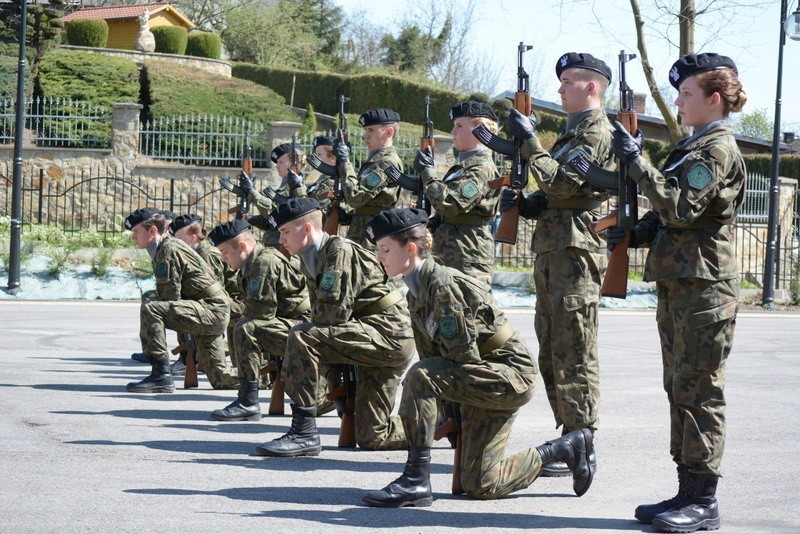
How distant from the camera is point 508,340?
6504 millimetres

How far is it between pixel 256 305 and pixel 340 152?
2589 millimetres

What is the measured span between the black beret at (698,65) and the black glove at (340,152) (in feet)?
18.0

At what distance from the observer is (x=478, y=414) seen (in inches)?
251

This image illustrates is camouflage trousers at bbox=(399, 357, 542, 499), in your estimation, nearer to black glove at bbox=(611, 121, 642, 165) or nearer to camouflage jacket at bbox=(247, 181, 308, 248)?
black glove at bbox=(611, 121, 642, 165)

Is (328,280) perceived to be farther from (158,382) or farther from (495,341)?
(158,382)

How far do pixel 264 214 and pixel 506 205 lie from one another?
22.5 ft

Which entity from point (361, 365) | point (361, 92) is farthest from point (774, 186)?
point (361, 92)

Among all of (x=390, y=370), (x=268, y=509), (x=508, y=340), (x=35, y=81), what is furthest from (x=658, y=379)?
(x=35, y=81)

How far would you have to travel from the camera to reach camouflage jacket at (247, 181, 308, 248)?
12.6m

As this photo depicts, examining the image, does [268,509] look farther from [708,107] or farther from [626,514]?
[708,107]

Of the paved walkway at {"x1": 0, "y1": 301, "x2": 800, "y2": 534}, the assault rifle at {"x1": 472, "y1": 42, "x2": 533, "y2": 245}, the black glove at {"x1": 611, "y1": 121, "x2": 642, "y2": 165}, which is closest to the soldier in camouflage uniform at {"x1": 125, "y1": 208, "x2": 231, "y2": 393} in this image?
the paved walkway at {"x1": 0, "y1": 301, "x2": 800, "y2": 534}

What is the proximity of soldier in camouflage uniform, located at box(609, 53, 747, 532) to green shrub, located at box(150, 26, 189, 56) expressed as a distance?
41974 mm

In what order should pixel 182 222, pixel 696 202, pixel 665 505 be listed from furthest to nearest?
1. pixel 182 222
2. pixel 665 505
3. pixel 696 202

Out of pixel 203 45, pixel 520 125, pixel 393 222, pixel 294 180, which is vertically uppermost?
pixel 203 45
